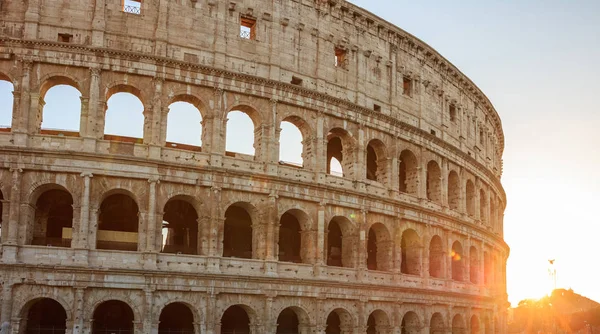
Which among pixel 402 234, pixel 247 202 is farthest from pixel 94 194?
pixel 402 234

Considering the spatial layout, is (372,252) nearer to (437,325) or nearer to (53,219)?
(437,325)

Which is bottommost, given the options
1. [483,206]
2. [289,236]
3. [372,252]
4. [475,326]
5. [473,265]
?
[475,326]

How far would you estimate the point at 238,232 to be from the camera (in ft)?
99.1

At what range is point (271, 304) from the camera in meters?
27.6

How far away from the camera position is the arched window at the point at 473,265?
133 ft

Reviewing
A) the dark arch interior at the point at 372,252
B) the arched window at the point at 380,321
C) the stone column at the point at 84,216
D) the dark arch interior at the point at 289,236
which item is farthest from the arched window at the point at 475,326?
the stone column at the point at 84,216

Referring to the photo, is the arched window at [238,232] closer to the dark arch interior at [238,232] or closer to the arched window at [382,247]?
the dark arch interior at [238,232]

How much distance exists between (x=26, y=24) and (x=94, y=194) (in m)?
6.90

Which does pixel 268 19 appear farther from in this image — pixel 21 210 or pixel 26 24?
pixel 21 210

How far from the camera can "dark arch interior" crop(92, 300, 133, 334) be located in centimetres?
2681

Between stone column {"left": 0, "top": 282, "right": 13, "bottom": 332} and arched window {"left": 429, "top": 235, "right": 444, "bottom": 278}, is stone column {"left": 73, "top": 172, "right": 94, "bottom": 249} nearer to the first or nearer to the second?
stone column {"left": 0, "top": 282, "right": 13, "bottom": 332}

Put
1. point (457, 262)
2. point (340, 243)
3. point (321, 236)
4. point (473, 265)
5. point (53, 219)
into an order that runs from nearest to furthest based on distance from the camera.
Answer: point (53, 219) → point (321, 236) → point (340, 243) → point (457, 262) → point (473, 265)

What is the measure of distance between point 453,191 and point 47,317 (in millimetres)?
23198

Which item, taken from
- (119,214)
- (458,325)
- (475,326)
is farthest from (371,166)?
(119,214)
